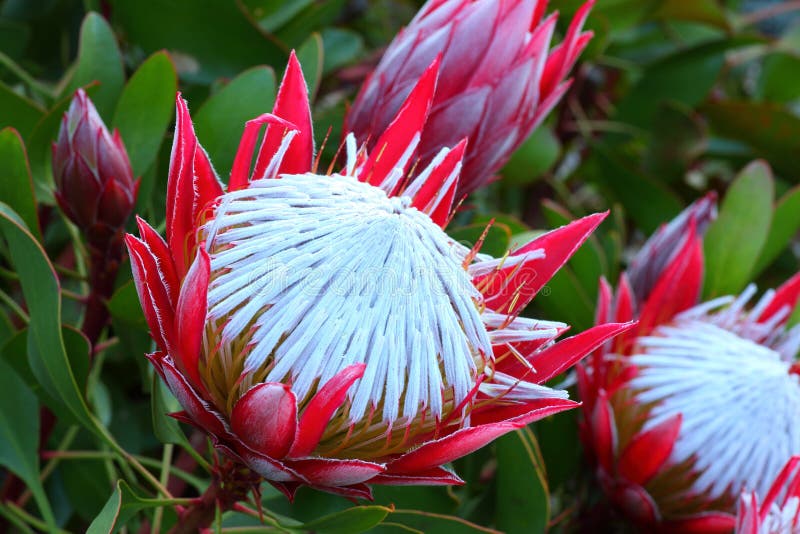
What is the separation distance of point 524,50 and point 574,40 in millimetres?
102

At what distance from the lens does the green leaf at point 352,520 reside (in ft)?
2.69

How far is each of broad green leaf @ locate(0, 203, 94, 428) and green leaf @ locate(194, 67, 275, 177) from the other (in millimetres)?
287

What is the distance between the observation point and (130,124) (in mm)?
1196

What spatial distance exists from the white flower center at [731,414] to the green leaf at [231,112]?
63 cm

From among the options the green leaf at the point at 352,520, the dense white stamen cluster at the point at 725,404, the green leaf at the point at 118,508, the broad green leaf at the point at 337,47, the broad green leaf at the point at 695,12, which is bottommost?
the green leaf at the point at 118,508

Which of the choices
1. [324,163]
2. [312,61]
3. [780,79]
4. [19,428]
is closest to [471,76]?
[312,61]

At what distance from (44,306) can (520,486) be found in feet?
1.96

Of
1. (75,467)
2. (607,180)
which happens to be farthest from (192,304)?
(607,180)

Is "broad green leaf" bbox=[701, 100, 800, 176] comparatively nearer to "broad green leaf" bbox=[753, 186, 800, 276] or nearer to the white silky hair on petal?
"broad green leaf" bbox=[753, 186, 800, 276]

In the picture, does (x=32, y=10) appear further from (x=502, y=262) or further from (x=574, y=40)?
(x=502, y=262)

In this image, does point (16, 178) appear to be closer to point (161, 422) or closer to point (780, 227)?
point (161, 422)

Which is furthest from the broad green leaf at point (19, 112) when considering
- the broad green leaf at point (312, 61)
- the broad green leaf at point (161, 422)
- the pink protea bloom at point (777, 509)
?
the pink protea bloom at point (777, 509)

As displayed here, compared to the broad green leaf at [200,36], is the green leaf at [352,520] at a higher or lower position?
lower

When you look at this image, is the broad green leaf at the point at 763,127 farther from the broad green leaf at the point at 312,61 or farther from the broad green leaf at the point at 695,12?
the broad green leaf at the point at 312,61
